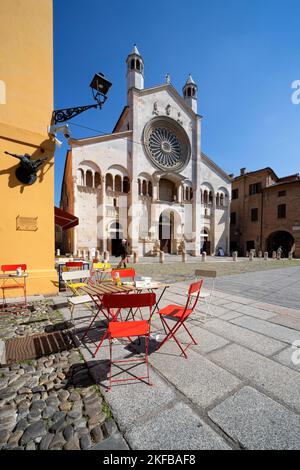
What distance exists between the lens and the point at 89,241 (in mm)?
21109

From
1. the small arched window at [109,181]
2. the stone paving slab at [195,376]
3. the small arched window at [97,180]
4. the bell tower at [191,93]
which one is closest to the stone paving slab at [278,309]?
the stone paving slab at [195,376]

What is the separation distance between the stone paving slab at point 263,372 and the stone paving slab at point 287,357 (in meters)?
0.11

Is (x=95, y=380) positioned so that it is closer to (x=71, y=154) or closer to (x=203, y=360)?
(x=203, y=360)

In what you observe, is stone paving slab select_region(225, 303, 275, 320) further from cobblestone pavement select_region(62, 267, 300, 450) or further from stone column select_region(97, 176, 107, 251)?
stone column select_region(97, 176, 107, 251)

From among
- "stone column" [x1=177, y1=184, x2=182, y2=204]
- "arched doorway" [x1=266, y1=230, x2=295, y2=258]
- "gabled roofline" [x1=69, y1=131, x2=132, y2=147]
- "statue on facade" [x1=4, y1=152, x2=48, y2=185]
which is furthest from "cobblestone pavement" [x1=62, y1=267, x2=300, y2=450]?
"arched doorway" [x1=266, y1=230, x2=295, y2=258]

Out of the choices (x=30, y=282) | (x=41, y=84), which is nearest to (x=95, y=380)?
(x=30, y=282)

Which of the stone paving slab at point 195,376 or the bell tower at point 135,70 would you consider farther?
the bell tower at point 135,70

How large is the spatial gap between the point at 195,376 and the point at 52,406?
1.55m

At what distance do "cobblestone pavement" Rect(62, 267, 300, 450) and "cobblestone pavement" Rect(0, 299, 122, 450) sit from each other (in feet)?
0.49

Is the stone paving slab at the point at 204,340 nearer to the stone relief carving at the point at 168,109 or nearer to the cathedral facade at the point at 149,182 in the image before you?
the cathedral facade at the point at 149,182

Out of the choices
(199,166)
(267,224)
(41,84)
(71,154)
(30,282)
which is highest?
(199,166)

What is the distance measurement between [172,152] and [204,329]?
2752 centimetres

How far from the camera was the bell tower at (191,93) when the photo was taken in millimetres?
31080

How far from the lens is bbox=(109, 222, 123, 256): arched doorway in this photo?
22.7 m
